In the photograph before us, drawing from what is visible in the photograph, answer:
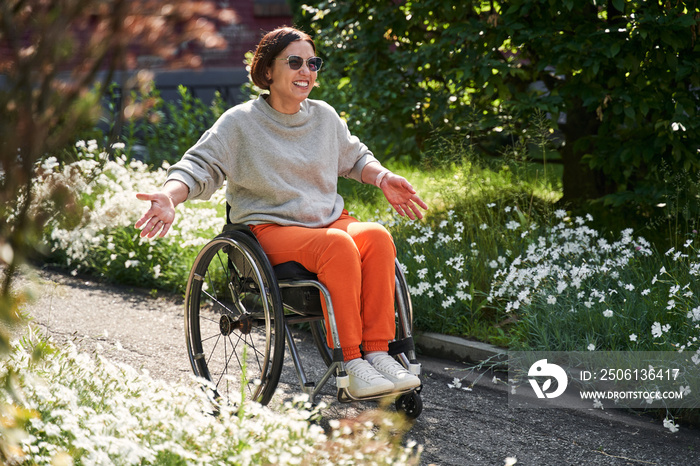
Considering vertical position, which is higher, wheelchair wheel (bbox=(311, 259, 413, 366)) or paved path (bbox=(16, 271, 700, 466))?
wheelchair wheel (bbox=(311, 259, 413, 366))

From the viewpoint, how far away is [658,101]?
422 cm

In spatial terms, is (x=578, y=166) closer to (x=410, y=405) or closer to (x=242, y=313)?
(x=410, y=405)

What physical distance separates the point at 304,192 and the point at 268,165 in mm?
186

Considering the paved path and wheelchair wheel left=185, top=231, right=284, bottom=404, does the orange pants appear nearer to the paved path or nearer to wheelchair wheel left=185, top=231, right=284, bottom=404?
wheelchair wheel left=185, top=231, right=284, bottom=404

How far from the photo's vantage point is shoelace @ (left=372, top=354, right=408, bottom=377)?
2662 mm

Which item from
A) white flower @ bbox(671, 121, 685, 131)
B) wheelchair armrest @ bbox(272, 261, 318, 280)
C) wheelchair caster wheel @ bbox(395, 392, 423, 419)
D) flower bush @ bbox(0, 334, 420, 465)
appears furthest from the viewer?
white flower @ bbox(671, 121, 685, 131)

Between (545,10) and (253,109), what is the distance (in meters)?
2.33

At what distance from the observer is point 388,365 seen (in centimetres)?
269

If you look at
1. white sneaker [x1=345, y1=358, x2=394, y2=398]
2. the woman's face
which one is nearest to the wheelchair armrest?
white sneaker [x1=345, y1=358, x2=394, y2=398]

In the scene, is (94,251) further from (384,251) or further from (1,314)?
(1,314)

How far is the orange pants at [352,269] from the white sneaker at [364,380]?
4 cm

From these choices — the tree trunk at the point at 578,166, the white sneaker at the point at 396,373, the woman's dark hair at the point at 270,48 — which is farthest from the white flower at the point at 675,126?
the white sneaker at the point at 396,373

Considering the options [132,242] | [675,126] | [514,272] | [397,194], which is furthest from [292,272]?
[132,242]

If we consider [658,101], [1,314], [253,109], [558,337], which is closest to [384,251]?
[253,109]
